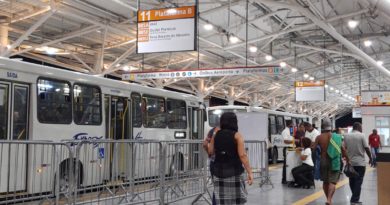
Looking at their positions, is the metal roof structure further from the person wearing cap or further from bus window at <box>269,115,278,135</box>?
the person wearing cap

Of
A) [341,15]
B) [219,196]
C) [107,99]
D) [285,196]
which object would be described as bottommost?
[285,196]

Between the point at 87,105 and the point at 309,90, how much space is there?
1879cm

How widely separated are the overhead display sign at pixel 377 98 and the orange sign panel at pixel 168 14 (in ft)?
47.0

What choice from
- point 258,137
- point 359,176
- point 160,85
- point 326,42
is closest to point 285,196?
point 359,176

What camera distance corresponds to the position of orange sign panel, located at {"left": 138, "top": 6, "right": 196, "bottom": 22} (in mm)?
12523

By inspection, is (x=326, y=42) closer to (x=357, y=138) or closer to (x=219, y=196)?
(x=357, y=138)

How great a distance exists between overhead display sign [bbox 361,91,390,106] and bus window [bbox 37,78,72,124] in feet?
56.8

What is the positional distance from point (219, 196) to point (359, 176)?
4.85m

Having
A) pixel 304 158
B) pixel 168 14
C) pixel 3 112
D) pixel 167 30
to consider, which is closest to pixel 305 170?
pixel 304 158

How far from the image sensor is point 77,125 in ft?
35.7

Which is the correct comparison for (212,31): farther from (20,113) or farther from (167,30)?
(20,113)

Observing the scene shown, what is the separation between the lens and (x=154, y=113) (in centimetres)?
1408

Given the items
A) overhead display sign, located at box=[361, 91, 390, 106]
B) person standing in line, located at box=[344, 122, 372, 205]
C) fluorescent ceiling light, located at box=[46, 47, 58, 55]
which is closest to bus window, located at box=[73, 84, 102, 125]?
person standing in line, located at box=[344, 122, 372, 205]

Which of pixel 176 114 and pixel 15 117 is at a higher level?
pixel 176 114
